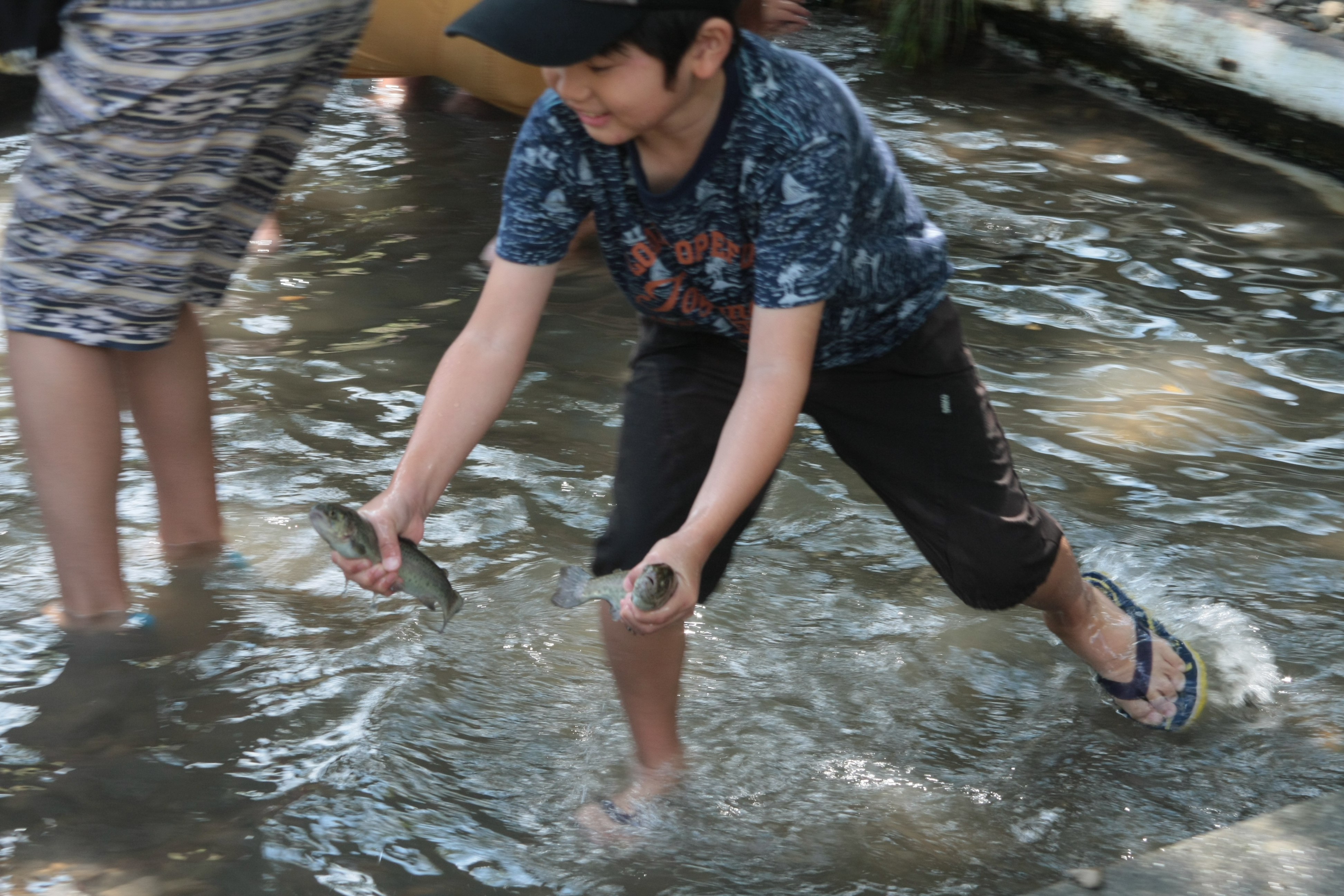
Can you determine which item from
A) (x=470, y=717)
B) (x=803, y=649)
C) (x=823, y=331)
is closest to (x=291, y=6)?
(x=823, y=331)

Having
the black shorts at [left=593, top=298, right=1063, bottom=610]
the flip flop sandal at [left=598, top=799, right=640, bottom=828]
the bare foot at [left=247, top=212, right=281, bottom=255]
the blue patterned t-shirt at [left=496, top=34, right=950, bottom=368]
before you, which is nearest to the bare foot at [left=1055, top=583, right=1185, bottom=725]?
the black shorts at [left=593, top=298, right=1063, bottom=610]

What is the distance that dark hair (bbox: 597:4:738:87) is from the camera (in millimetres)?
1878

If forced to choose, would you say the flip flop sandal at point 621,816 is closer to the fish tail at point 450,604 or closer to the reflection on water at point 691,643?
the reflection on water at point 691,643

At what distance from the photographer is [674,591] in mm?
1861

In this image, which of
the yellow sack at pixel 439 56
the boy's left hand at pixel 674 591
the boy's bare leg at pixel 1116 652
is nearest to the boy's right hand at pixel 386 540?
the boy's left hand at pixel 674 591

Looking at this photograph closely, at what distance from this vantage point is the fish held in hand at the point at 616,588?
183cm

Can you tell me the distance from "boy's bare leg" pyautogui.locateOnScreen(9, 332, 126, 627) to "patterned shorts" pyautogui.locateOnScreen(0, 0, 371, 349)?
0.20ft

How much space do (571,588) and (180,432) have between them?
1227 millimetres

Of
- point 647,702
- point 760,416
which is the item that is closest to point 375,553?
point 760,416

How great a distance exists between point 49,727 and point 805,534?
1838 mm

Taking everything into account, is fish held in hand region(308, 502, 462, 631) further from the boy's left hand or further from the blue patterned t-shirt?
the blue patterned t-shirt

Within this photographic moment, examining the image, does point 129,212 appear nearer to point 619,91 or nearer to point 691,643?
point 619,91

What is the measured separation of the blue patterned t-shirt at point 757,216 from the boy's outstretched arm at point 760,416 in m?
0.04

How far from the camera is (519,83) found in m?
4.30
